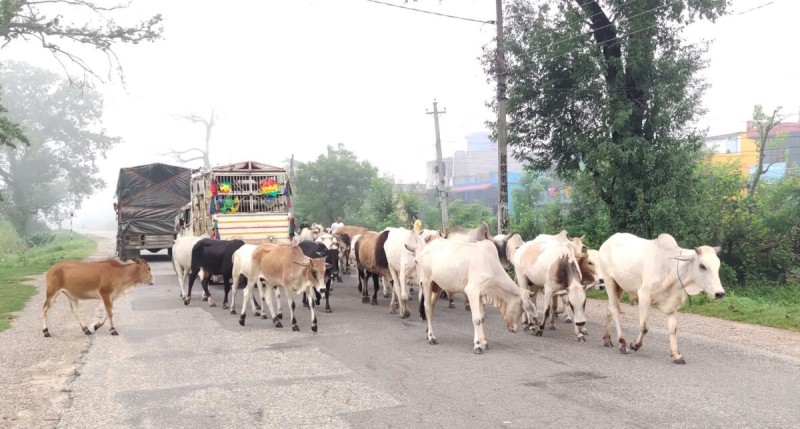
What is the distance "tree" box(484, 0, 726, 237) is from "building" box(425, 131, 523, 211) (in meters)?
28.4

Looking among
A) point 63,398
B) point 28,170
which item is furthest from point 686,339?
point 28,170

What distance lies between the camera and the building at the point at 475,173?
59.2m

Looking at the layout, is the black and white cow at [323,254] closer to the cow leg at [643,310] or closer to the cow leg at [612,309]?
the cow leg at [612,309]

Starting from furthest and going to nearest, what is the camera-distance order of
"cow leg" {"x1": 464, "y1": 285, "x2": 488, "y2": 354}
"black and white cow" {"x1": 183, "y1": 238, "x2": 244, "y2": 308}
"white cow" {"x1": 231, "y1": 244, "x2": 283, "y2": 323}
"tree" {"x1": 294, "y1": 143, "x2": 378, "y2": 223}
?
"tree" {"x1": 294, "y1": 143, "x2": 378, "y2": 223} → "black and white cow" {"x1": 183, "y1": 238, "x2": 244, "y2": 308} → "white cow" {"x1": 231, "y1": 244, "x2": 283, "y2": 323} → "cow leg" {"x1": 464, "y1": 285, "x2": 488, "y2": 354}

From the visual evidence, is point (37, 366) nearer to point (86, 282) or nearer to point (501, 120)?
point (86, 282)

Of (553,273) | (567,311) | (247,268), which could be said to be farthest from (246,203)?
(553,273)

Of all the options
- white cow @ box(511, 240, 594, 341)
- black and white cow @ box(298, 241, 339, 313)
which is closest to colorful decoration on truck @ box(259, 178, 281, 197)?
black and white cow @ box(298, 241, 339, 313)

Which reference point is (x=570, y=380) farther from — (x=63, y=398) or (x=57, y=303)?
(x=57, y=303)

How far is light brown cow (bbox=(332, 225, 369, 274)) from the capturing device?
18.4 m

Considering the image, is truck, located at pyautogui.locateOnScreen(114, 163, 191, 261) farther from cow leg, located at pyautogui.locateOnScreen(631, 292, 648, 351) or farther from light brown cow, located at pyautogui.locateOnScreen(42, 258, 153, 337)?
cow leg, located at pyautogui.locateOnScreen(631, 292, 648, 351)

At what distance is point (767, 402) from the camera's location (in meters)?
6.32

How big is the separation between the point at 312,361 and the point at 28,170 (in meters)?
64.4

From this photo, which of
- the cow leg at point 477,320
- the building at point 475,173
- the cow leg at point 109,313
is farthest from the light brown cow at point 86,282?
the building at point 475,173

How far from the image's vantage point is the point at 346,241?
1862 centimetres
